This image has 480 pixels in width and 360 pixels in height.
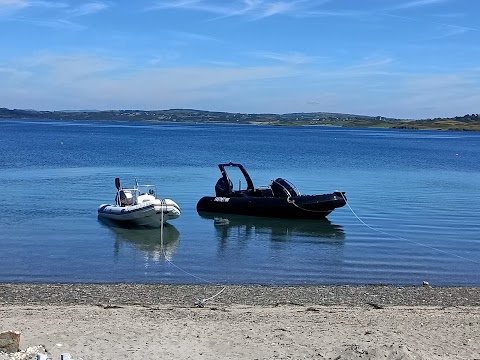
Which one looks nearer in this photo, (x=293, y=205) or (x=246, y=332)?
(x=246, y=332)

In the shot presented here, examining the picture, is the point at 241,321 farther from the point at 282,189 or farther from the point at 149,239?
the point at 282,189

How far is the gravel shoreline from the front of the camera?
13.5 m

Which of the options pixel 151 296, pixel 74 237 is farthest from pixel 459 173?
pixel 151 296

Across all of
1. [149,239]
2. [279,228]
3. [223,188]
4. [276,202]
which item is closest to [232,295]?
[149,239]

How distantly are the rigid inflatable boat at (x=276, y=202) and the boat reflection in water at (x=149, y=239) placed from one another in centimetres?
384

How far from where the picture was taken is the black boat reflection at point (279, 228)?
77.5 feet

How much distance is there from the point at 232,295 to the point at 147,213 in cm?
1071

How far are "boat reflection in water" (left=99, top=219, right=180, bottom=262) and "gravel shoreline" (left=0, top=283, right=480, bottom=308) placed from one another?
432 centimetres

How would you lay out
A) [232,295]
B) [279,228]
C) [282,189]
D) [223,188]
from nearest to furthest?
1. [232,295]
2. [279,228]
3. [282,189]
4. [223,188]

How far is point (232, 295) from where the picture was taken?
1423 cm

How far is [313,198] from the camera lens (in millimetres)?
26703

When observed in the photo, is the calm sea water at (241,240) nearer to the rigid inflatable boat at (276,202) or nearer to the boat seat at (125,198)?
the rigid inflatable boat at (276,202)

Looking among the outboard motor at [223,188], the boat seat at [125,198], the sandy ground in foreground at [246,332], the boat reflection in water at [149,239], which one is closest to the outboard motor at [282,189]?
the outboard motor at [223,188]

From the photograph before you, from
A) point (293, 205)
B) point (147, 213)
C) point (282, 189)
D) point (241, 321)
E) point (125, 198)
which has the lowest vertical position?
point (241, 321)
